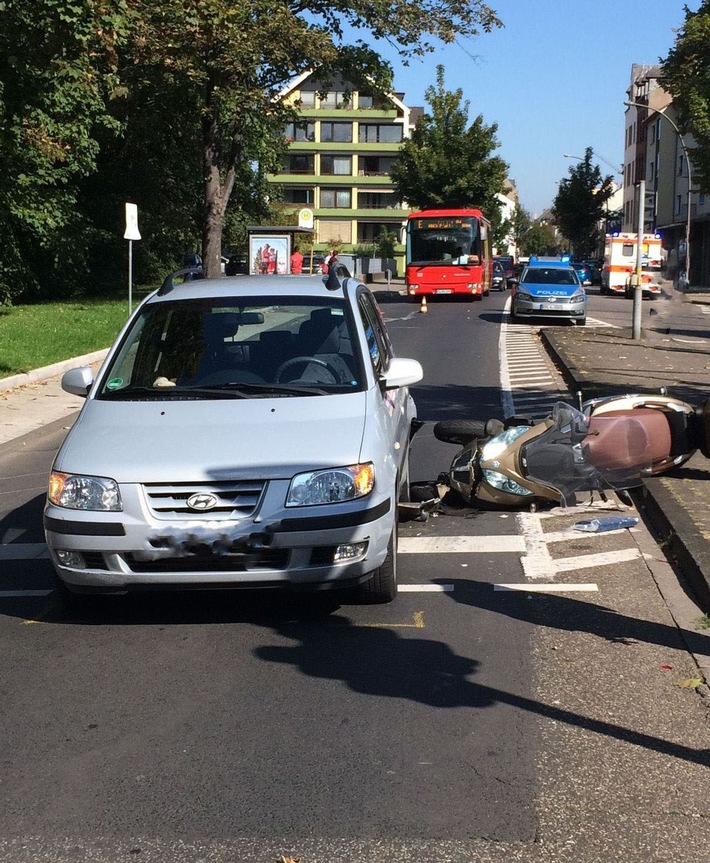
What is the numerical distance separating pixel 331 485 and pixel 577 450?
2.98 meters

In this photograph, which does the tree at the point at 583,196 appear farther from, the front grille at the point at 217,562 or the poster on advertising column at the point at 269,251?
the front grille at the point at 217,562

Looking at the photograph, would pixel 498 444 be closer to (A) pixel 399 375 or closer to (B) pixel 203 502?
(A) pixel 399 375

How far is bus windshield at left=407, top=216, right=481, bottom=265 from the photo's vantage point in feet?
132

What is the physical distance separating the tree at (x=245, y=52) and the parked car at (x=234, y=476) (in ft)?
59.0

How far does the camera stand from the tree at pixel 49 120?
12.7 m

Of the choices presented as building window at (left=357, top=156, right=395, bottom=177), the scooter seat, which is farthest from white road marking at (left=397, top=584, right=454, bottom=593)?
building window at (left=357, top=156, right=395, bottom=177)

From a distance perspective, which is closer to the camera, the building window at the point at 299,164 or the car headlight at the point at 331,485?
the car headlight at the point at 331,485

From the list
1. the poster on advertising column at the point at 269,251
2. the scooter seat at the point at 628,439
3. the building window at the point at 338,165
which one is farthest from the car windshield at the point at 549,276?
the building window at the point at 338,165

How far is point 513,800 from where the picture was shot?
151 inches

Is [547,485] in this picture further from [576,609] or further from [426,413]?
[426,413]

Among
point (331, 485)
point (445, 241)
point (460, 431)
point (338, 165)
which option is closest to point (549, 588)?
point (331, 485)

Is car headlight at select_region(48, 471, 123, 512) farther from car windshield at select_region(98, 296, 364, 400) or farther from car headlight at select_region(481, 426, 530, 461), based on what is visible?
car headlight at select_region(481, 426, 530, 461)

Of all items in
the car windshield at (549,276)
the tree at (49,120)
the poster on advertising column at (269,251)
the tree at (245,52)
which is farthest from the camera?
the poster on advertising column at (269,251)

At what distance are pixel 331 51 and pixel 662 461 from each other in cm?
2238
